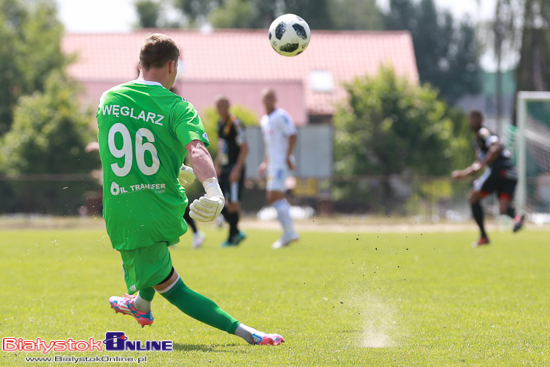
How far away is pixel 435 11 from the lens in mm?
67625

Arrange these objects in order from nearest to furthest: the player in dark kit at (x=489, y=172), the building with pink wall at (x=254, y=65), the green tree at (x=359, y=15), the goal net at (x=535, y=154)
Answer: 1. the player in dark kit at (x=489, y=172)
2. the goal net at (x=535, y=154)
3. the building with pink wall at (x=254, y=65)
4. the green tree at (x=359, y=15)

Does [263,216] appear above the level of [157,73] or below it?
below

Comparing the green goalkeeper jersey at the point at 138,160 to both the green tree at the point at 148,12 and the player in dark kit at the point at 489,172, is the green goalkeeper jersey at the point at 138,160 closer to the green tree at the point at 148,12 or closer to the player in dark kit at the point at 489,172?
the player in dark kit at the point at 489,172

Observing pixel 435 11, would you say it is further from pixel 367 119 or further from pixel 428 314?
pixel 428 314

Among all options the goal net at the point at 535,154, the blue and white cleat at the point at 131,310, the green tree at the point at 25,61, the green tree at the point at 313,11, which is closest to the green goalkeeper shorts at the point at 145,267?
the blue and white cleat at the point at 131,310

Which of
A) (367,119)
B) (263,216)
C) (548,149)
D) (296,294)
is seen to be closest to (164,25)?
(367,119)

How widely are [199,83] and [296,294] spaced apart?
28540mm

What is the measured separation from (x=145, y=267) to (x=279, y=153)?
7628 mm

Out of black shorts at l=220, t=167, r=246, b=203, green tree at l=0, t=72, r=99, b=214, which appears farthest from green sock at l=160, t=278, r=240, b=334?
green tree at l=0, t=72, r=99, b=214

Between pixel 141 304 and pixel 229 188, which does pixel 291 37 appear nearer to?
pixel 141 304

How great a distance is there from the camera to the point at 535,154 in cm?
1953

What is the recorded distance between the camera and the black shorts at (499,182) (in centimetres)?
1233

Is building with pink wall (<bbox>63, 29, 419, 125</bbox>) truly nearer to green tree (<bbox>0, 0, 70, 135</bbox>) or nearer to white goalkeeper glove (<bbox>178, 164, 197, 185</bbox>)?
green tree (<bbox>0, 0, 70, 135</bbox>)

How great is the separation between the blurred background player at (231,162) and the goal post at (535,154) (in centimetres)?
842
